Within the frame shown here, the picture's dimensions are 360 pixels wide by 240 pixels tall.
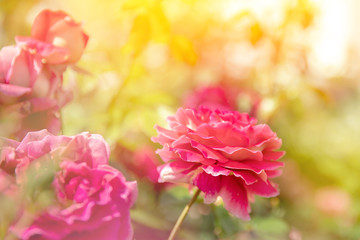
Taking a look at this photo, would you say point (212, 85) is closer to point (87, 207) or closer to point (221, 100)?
point (221, 100)

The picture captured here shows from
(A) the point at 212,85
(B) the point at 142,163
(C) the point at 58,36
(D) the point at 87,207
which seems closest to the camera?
(D) the point at 87,207

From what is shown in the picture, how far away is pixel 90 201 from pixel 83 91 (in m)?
0.29

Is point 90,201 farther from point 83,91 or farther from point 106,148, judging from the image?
point 83,91

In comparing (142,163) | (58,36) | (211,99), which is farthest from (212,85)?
(58,36)

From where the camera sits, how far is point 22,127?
0.38 meters

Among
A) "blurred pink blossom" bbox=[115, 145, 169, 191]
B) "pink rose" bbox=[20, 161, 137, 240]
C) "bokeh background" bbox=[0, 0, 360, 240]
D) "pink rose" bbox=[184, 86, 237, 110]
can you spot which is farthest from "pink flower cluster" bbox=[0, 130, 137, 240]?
"pink rose" bbox=[184, 86, 237, 110]

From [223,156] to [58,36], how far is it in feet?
0.60

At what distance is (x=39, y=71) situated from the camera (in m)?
0.37

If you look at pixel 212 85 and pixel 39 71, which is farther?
pixel 212 85

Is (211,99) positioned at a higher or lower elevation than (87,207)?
higher

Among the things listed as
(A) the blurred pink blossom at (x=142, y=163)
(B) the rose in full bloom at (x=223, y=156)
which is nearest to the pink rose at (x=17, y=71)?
(B) the rose in full bloom at (x=223, y=156)

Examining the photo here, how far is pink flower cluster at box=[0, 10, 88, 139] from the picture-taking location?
0.36m

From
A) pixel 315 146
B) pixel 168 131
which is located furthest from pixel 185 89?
pixel 168 131

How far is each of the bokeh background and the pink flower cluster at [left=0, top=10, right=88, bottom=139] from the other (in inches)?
1.9
